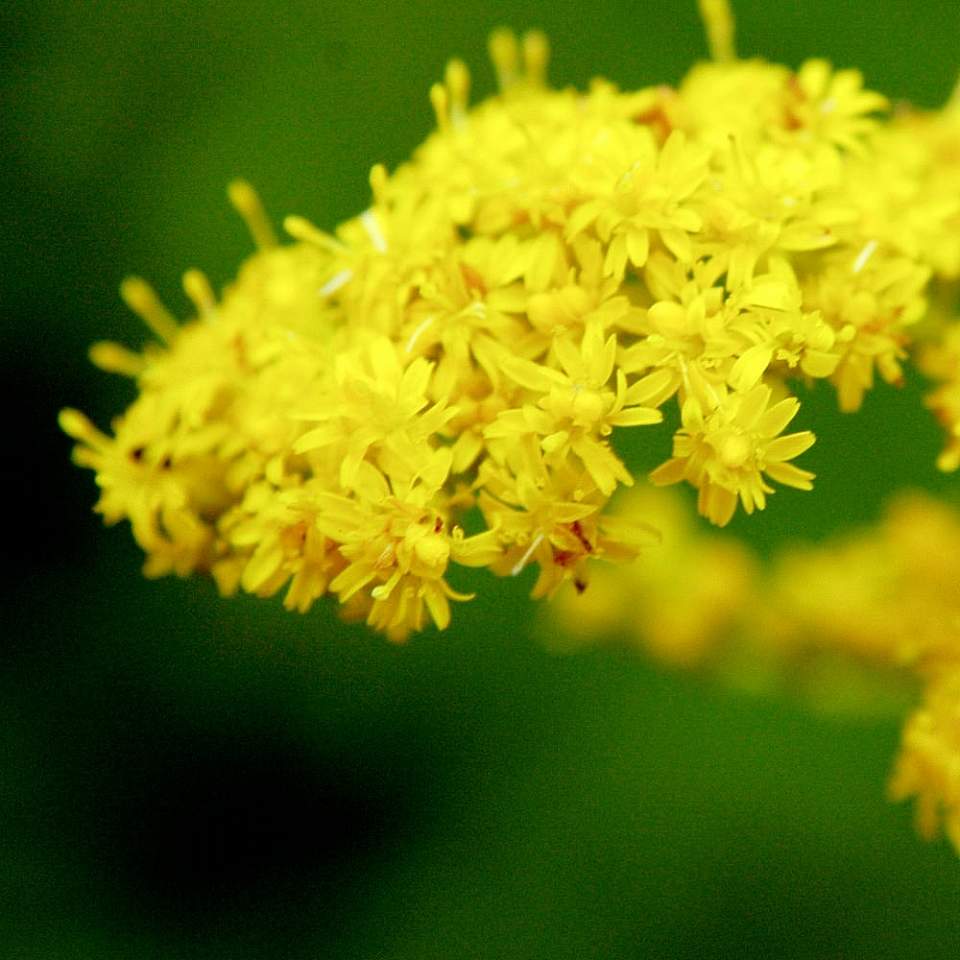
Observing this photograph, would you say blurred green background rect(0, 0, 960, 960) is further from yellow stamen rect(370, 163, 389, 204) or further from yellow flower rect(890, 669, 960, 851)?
yellow stamen rect(370, 163, 389, 204)

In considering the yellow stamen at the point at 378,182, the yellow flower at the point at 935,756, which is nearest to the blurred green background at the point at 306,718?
the yellow flower at the point at 935,756

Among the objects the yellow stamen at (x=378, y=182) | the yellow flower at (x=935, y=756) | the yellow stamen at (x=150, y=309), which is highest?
the yellow stamen at (x=378, y=182)

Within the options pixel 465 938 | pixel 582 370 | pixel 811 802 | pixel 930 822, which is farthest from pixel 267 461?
pixel 811 802

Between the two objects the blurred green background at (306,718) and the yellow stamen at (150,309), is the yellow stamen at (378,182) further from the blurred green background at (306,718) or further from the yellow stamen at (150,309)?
the blurred green background at (306,718)

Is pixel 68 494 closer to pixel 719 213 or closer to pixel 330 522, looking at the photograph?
pixel 330 522

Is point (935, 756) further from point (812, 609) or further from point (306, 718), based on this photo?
point (306, 718)

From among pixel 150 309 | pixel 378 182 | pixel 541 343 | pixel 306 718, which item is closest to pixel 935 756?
pixel 541 343
